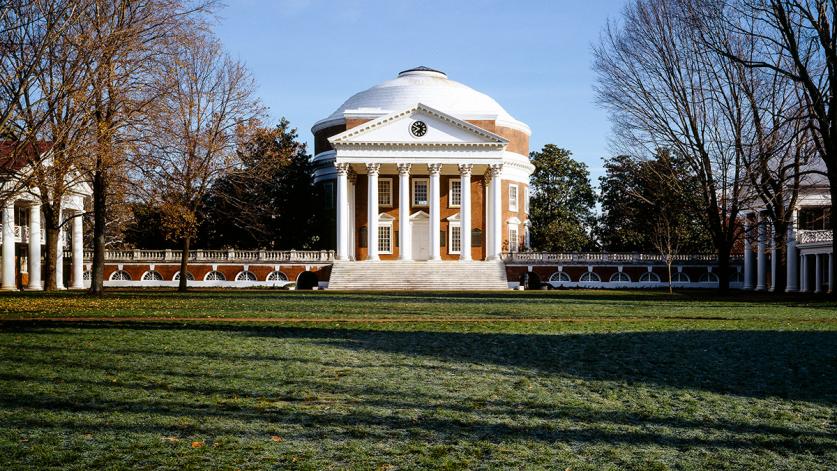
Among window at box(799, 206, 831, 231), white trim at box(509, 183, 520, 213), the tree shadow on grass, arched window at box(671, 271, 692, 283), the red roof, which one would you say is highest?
white trim at box(509, 183, 520, 213)

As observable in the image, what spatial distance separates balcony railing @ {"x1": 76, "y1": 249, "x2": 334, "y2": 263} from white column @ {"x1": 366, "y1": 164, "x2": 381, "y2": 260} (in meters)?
3.04

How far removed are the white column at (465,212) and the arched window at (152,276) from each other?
73.3 feet

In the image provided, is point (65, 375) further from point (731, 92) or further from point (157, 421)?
point (731, 92)

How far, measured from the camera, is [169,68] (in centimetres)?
2702

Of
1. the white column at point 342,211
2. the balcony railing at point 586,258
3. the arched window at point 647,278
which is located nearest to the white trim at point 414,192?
the white column at point 342,211

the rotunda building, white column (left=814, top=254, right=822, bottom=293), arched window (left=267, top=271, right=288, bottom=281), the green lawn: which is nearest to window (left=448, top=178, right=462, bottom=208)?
the rotunda building

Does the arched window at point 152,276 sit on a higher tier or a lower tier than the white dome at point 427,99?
lower

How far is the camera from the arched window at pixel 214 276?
205ft

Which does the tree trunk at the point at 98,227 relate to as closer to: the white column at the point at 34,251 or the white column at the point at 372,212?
the white column at the point at 34,251

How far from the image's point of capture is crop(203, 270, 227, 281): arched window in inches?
2461

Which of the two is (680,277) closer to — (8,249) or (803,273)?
(803,273)

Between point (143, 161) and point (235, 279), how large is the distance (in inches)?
1294

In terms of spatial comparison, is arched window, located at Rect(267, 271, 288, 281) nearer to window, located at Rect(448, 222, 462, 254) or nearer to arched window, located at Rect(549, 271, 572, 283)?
window, located at Rect(448, 222, 462, 254)

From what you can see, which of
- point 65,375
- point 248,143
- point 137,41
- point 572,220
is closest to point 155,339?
point 65,375
